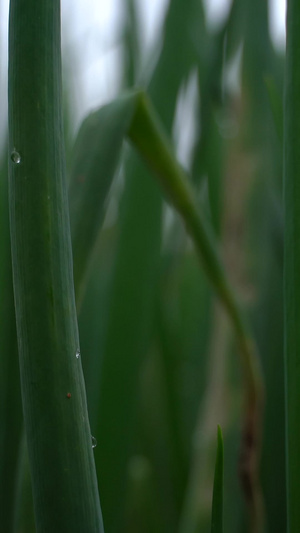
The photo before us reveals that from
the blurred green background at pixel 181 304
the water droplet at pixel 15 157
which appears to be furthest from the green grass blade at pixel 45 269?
the blurred green background at pixel 181 304

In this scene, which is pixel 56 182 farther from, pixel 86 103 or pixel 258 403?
pixel 86 103

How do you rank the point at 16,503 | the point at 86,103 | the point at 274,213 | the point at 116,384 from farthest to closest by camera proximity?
the point at 86,103 < the point at 274,213 < the point at 116,384 < the point at 16,503

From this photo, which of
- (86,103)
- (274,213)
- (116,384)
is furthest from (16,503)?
(86,103)

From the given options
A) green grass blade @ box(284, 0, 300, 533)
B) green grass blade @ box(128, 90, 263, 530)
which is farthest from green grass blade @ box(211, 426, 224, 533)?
green grass blade @ box(128, 90, 263, 530)

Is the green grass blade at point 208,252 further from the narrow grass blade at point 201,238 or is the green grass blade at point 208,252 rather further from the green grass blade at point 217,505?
the green grass blade at point 217,505

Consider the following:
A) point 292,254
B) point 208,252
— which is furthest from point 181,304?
point 292,254

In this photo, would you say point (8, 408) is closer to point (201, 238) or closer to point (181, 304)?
point (201, 238)
